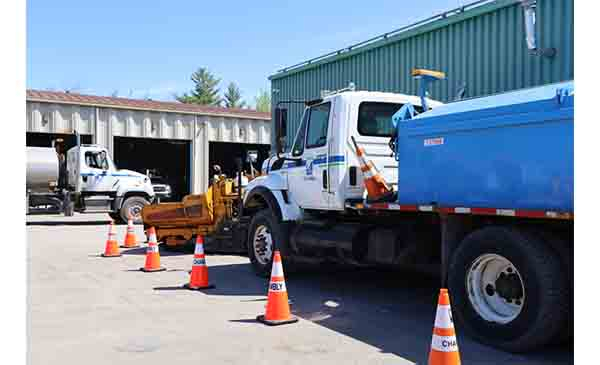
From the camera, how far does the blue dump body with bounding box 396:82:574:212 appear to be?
15.3 feet

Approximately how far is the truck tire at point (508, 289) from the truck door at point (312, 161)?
9.02 ft

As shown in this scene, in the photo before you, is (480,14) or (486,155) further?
(480,14)

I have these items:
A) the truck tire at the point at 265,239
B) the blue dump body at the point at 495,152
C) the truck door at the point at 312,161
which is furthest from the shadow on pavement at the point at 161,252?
the blue dump body at the point at 495,152

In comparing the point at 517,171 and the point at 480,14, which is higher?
the point at 480,14

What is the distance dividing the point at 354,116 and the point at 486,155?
2.72 meters

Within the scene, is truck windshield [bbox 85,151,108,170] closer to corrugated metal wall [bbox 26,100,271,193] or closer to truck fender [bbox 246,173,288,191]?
corrugated metal wall [bbox 26,100,271,193]

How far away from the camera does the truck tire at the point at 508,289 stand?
4.60m

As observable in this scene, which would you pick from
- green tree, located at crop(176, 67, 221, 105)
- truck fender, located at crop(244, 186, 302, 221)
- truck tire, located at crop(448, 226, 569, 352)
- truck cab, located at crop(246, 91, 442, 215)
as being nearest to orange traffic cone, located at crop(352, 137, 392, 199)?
truck cab, located at crop(246, 91, 442, 215)

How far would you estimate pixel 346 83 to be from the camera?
14656 mm

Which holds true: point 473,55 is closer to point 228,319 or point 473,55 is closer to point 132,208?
point 228,319

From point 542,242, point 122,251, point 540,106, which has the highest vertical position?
point 540,106
